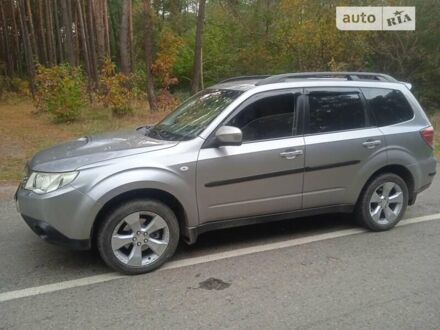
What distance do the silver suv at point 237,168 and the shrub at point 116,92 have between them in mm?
9240

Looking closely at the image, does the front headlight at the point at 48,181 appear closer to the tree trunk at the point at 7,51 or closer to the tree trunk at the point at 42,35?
the tree trunk at the point at 42,35

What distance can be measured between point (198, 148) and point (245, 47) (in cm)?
1806

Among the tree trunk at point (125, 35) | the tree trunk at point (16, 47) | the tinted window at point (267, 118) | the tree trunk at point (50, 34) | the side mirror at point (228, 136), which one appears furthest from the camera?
the tree trunk at point (16, 47)

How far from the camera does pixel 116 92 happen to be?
560 inches

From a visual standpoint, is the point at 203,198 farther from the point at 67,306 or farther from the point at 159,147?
the point at 67,306

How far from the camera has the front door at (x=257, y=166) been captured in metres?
4.34

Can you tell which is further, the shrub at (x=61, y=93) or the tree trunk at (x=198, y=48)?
the tree trunk at (x=198, y=48)

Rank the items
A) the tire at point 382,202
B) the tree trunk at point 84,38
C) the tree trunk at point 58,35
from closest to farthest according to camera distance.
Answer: the tire at point 382,202 < the tree trunk at point 84,38 < the tree trunk at point 58,35

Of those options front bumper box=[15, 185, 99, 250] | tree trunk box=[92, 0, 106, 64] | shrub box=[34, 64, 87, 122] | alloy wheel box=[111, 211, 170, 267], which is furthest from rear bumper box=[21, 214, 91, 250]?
tree trunk box=[92, 0, 106, 64]

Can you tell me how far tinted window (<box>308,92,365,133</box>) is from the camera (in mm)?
4856

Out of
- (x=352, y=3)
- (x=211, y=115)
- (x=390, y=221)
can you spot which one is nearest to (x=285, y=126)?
(x=211, y=115)
